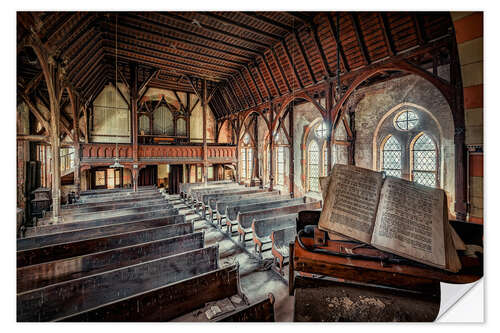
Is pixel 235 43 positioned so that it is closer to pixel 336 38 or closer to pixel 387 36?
pixel 336 38

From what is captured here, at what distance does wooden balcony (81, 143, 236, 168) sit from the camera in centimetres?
1007

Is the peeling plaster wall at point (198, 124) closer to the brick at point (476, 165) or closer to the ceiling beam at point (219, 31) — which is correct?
the ceiling beam at point (219, 31)

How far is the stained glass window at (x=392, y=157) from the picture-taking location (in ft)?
24.6

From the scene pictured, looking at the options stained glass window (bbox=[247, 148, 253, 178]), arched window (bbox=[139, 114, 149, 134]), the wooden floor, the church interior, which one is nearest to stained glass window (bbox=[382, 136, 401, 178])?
the church interior

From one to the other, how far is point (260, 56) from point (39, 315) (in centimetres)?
891

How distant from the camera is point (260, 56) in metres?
A: 8.59

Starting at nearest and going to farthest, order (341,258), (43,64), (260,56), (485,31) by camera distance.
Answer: (341,258) → (485,31) → (43,64) → (260,56)

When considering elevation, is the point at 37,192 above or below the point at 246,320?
above

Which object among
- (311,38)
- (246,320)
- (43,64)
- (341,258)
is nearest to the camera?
(341,258)

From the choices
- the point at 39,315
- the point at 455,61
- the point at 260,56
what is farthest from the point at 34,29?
the point at 455,61

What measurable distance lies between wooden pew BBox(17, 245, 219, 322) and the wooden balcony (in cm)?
827

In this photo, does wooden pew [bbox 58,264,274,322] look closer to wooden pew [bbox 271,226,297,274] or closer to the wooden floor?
the wooden floor

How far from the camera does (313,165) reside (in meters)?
10.6
